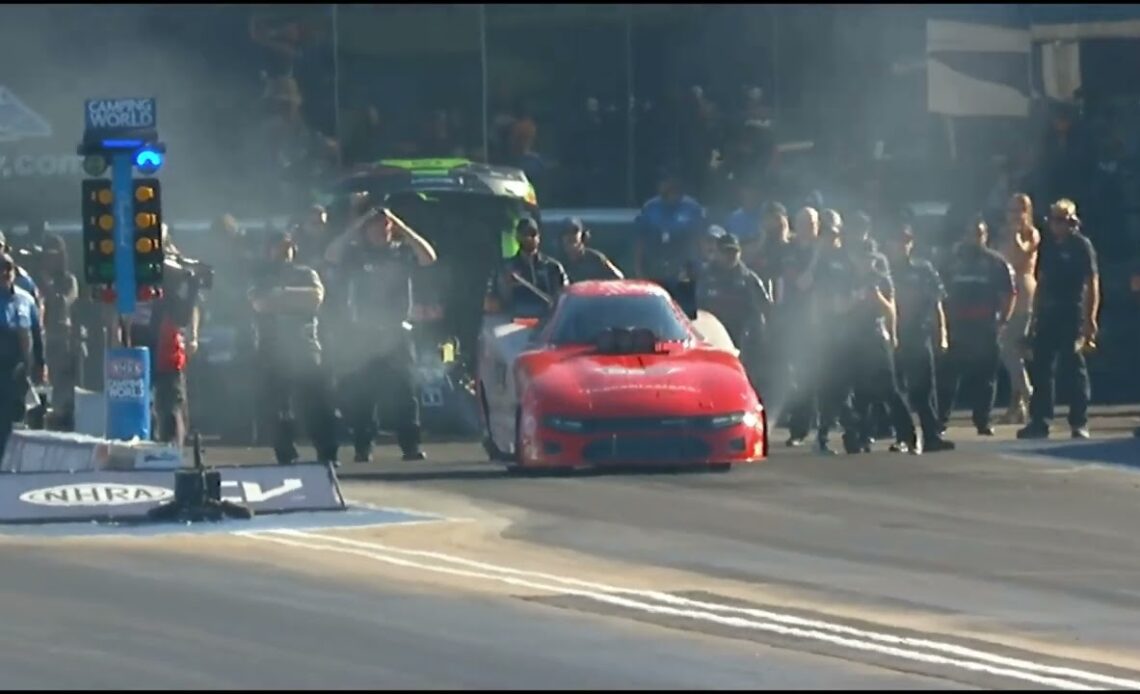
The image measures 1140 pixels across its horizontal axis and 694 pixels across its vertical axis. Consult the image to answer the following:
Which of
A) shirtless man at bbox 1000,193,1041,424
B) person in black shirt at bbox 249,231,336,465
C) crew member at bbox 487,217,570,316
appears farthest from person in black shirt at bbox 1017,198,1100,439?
person in black shirt at bbox 249,231,336,465

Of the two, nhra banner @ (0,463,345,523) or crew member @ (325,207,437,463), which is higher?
crew member @ (325,207,437,463)

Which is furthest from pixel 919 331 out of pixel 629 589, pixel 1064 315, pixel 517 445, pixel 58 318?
pixel 629 589

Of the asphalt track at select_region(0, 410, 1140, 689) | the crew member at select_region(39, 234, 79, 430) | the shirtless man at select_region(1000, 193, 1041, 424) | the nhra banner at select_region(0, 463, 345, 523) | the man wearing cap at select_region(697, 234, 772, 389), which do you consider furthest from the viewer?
the shirtless man at select_region(1000, 193, 1041, 424)

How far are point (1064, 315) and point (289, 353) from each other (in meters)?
6.32

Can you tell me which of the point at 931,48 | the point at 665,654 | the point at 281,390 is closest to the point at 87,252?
the point at 281,390

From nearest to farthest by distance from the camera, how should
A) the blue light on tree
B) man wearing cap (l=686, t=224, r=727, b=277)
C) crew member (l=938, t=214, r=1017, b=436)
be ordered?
the blue light on tree < man wearing cap (l=686, t=224, r=727, b=277) < crew member (l=938, t=214, r=1017, b=436)

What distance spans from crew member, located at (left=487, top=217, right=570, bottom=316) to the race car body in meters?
0.38

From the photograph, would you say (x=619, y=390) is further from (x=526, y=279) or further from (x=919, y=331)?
(x=919, y=331)

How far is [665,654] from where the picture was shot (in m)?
13.2

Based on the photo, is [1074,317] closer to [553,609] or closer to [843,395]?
[843,395]

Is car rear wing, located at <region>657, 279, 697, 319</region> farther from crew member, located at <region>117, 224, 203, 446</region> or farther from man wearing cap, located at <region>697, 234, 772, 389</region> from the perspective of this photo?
crew member, located at <region>117, 224, 203, 446</region>

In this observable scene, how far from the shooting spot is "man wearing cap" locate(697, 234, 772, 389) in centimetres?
2444

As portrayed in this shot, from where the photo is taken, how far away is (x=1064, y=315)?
80.0 feet

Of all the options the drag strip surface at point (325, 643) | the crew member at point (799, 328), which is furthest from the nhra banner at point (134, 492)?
the crew member at point (799, 328)
